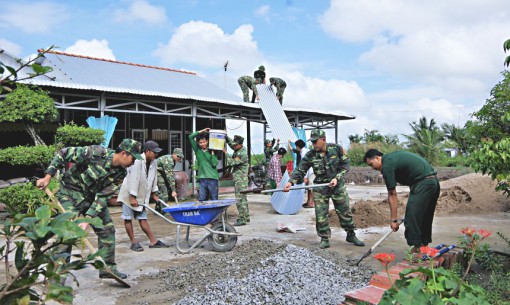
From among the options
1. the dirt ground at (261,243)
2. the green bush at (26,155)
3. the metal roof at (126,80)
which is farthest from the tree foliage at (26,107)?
the dirt ground at (261,243)

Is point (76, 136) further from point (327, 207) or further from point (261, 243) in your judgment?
point (327, 207)

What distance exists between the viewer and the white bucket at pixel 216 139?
772cm

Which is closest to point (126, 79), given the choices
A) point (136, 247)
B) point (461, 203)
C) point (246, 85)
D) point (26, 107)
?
point (246, 85)

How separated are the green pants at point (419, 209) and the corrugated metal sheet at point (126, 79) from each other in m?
8.13

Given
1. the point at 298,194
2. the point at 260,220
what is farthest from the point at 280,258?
the point at 298,194

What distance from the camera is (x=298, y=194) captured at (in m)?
9.62

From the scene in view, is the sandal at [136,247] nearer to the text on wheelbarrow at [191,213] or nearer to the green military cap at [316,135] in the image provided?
the text on wheelbarrow at [191,213]

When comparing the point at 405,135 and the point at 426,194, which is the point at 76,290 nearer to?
the point at 426,194

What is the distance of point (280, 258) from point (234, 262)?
0.55m

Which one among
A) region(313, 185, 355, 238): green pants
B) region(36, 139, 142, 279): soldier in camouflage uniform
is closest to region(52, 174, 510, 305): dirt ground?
region(313, 185, 355, 238): green pants

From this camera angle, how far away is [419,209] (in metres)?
4.45

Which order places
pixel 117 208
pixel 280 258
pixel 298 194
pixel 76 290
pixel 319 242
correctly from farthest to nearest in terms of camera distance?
pixel 117 208 → pixel 298 194 → pixel 319 242 → pixel 280 258 → pixel 76 290

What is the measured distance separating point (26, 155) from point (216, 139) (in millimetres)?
3919

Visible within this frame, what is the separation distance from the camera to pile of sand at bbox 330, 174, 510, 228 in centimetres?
848
